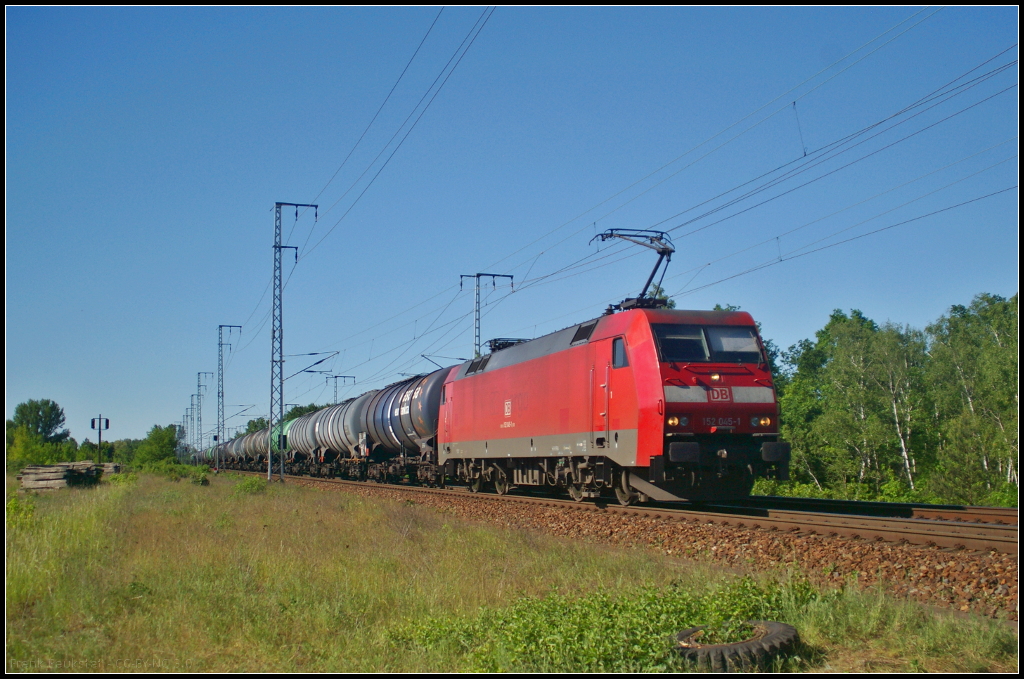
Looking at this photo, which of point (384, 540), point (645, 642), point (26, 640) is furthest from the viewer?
point (384, 540)

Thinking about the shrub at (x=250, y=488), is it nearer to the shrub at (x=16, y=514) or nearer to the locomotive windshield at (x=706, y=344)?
the shrub at (x=16, y=514)

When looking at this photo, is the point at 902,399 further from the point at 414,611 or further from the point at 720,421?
the point at 414,611

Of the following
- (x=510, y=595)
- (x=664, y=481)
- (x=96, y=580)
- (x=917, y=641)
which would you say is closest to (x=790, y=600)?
(x=917, y=641)

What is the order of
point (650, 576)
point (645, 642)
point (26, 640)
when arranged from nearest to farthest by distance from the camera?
point (645, 642), point (26, 640), point (650, 576)

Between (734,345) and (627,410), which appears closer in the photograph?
(627,410)

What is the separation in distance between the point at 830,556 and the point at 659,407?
14.2 ft

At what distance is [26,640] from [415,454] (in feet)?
73.7

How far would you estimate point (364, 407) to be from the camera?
3453cm

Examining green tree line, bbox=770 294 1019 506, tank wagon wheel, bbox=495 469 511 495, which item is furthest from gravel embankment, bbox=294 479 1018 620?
green tree line, bbox=770 294 1019 506

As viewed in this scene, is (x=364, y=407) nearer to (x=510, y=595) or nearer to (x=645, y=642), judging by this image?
(x=510, y=595)

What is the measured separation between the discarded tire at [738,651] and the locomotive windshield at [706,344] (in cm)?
785

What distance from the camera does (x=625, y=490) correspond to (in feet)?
51.7

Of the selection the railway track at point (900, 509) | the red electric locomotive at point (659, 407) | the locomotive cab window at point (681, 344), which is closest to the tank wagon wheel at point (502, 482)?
the red electric locomotive at point (659, 407)

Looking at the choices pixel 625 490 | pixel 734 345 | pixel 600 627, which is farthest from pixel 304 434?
pixel 600 627
